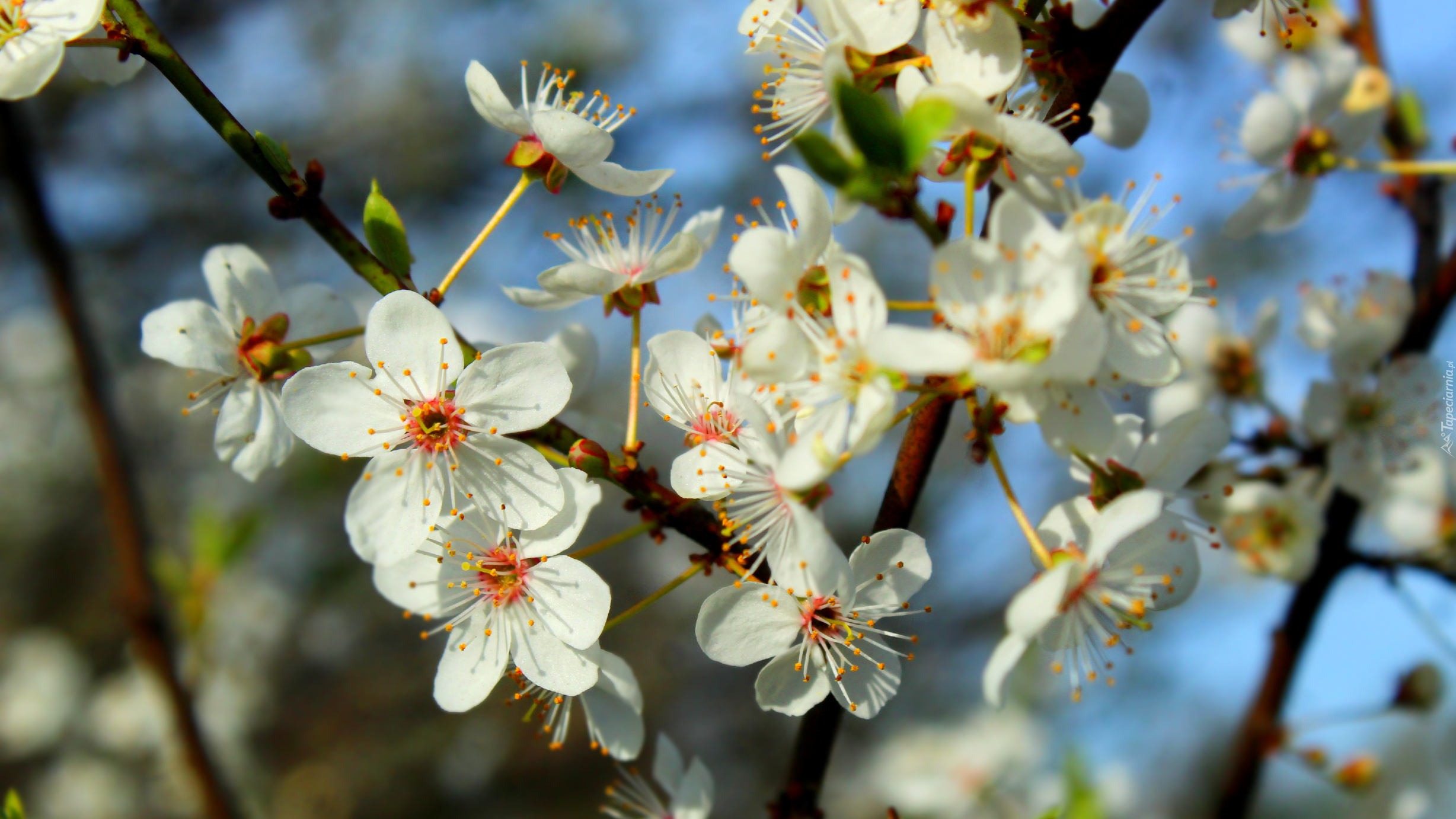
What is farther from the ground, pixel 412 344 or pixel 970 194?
pixel 970 194

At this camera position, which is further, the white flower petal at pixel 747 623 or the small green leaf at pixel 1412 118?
the small green leaf at pixel 1412 118

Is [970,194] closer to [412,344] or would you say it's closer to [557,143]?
[557,143]

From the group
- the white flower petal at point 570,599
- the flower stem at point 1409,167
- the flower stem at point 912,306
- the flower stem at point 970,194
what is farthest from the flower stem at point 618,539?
the flower stem at point 1409,167

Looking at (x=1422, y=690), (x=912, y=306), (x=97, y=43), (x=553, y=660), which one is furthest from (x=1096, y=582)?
(x=1422, y=690)

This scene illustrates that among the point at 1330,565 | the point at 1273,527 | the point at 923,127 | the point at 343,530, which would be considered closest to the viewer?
the point at 923,127

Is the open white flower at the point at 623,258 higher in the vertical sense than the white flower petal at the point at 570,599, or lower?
higher

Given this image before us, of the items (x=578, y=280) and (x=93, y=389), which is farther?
(x=93, y=389)

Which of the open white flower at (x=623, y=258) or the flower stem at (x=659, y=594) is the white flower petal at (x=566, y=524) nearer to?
the flower stem at (x=659, y=594)
